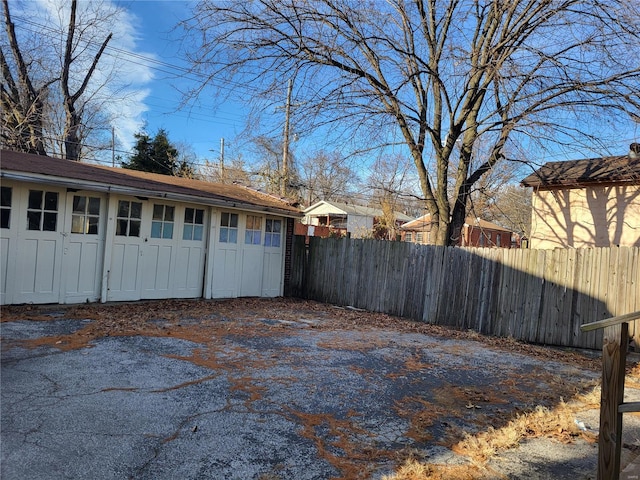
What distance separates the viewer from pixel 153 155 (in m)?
22.0

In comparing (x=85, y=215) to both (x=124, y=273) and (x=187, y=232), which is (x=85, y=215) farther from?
(x=187, y=232)

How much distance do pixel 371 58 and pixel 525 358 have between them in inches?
279

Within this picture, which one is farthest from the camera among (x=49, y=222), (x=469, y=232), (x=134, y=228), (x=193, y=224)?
(x=469, y=232)

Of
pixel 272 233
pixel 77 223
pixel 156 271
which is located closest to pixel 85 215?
pixel 77 223

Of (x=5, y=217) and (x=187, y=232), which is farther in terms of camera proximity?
(x=187, y=232)

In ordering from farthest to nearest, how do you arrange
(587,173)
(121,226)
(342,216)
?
(342,216) → (587,173) → (121,226)

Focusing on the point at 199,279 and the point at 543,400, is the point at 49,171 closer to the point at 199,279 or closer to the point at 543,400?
the point at 199,279

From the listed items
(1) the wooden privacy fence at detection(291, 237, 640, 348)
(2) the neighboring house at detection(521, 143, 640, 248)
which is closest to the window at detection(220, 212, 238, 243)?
(1) the wooden privacy fence at detection(291, 237, 640, 348)

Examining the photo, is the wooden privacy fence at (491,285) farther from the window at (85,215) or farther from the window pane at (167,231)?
the window at (85,215)

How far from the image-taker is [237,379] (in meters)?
4.46

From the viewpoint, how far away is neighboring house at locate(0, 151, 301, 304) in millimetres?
7203

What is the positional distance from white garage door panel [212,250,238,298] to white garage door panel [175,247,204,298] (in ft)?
1.21

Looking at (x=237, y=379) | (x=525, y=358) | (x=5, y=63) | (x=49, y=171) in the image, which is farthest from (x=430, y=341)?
(x=5, y=63)

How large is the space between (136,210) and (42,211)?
1636mm
